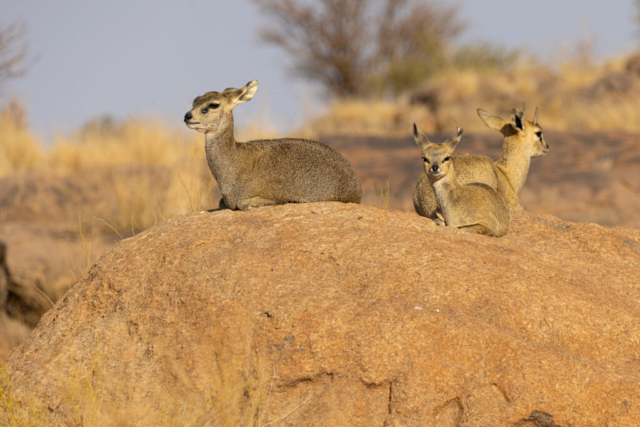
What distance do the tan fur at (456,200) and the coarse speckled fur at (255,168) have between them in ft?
2.71

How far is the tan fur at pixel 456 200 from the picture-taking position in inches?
261

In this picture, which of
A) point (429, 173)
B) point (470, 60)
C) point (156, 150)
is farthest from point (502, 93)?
point (429, 173)

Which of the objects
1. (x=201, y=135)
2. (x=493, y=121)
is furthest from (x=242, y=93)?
(x=201, y=135)

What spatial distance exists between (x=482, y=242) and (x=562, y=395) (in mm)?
1814

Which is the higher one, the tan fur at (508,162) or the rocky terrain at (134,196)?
the tan fur at (508,162)

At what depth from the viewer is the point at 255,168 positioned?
666 centimetres

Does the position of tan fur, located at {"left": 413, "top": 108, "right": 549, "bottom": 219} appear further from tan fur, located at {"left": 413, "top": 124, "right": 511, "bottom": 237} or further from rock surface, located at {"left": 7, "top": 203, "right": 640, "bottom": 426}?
rock surface, located at {"left": 7, "top": 203, "right": 640, "bottom": 426}

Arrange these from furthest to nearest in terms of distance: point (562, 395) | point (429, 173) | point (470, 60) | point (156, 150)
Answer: point (470, 60) < point (156, 150) < point (429, 173) < point (562, 395)

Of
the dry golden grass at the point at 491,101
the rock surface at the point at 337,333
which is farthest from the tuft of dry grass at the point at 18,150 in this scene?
the rock surface at the point at 337,333

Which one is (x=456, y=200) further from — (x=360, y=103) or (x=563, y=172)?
(x=360, y=103)

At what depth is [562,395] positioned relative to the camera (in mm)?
4430

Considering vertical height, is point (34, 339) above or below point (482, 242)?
below

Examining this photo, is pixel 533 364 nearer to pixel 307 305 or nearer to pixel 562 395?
pixel 562 395

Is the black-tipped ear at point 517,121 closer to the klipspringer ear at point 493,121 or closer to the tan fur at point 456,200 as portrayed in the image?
the klipspringer ear at point 493,121
